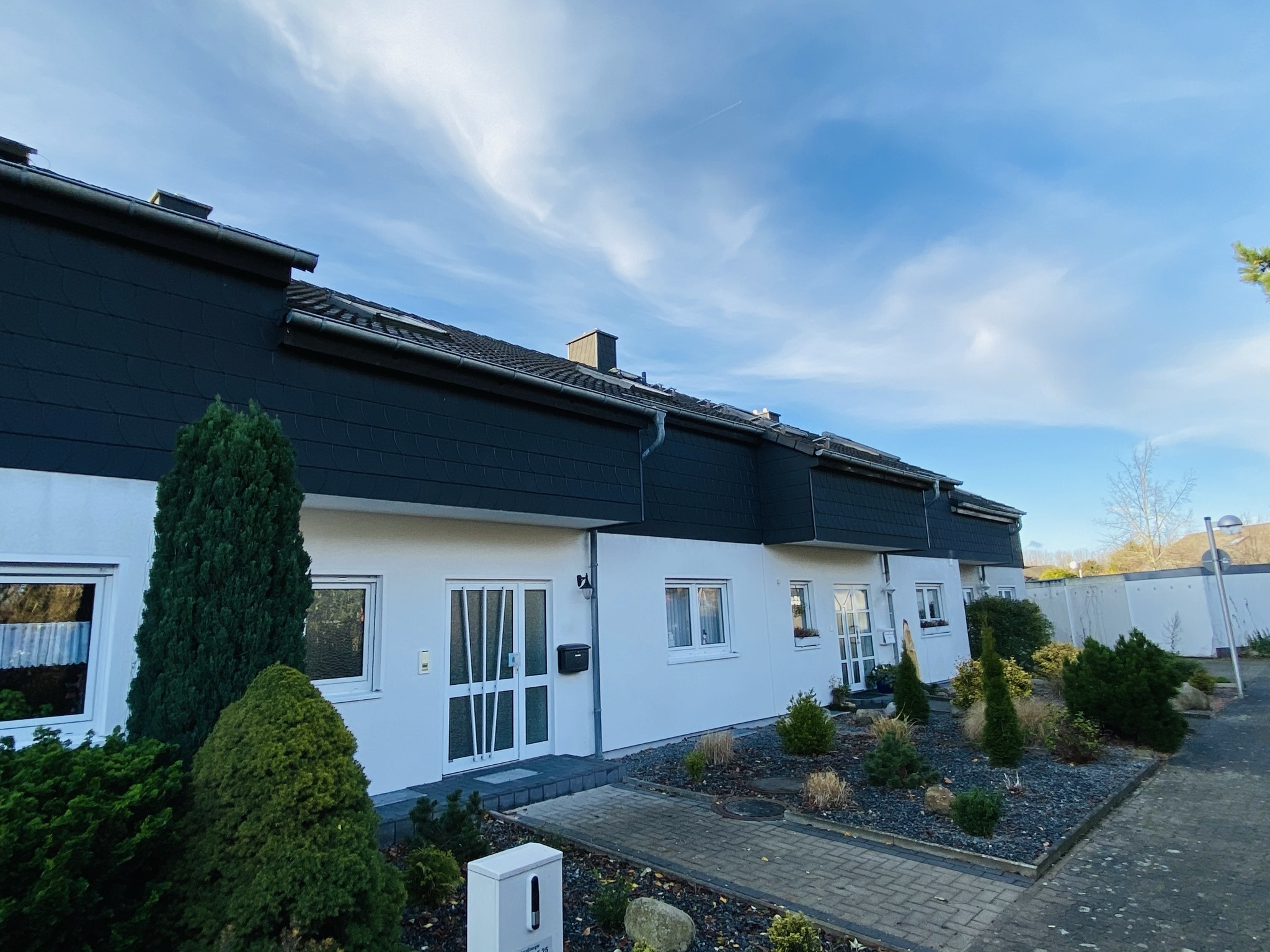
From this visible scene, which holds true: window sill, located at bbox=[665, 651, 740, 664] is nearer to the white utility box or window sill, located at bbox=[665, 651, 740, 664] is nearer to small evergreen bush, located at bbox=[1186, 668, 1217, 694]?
the white utility box

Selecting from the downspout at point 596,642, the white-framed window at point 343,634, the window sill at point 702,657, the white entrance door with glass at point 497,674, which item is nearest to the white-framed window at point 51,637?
the white-framed window at point 343,634

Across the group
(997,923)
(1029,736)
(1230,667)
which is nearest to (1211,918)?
(997,923)

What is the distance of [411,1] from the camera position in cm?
680

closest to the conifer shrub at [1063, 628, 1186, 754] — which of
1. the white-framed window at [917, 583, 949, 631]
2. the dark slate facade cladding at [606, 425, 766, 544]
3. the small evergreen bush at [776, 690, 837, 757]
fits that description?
the small evergreen bush at [776, 690, 837, 757]

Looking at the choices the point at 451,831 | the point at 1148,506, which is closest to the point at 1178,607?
the point at 1148,506

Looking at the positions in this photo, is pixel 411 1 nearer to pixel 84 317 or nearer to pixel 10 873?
pixel 84 317

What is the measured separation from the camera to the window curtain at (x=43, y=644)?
180 inches

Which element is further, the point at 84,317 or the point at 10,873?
the point at 84,317

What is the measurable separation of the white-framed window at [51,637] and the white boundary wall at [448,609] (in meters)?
0.06

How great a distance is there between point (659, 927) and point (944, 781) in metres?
4.81

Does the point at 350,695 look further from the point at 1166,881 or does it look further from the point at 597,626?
the point at 1166,881

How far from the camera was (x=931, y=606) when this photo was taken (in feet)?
55.2

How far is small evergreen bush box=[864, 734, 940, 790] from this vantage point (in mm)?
6711

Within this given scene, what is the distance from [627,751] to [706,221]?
8.32 meters
